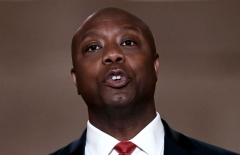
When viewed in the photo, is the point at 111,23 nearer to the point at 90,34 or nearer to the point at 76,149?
the point at 90,34

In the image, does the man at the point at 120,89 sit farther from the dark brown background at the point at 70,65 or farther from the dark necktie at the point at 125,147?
the dark brown background at the point at 70,65

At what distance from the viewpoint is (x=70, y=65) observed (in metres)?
3.13

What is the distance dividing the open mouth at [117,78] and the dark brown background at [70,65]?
1429 millimetres

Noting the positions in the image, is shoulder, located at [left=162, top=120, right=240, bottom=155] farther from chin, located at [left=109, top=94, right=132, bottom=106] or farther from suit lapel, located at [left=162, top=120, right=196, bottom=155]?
chin, located at [left=109, top=94, right=132, bottom=106]

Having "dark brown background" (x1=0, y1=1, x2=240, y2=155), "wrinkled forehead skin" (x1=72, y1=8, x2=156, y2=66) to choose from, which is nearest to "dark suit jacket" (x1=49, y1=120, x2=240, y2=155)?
"wrinkled forehead skin" (x1=72, y1=8, x2=156, y2=66)

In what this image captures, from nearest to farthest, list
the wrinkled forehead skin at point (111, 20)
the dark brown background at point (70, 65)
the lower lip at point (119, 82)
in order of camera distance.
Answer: the lower lip at point (119, 82) < the wrinkled forehead skin at point (111, 20) < the dark brown background at point (70, 65)

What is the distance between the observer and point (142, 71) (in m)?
1.68

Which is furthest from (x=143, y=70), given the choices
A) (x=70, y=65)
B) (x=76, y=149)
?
(x=70, y=65)

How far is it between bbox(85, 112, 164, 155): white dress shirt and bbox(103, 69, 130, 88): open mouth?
0.16 metres

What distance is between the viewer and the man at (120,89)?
1.65m

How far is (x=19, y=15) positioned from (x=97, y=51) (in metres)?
1.51

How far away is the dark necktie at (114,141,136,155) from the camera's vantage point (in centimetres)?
168

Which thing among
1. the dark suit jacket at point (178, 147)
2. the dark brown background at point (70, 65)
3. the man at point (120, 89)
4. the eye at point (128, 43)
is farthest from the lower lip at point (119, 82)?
the dark brown background at point (70, 65)

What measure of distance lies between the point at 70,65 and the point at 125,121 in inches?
56.9
